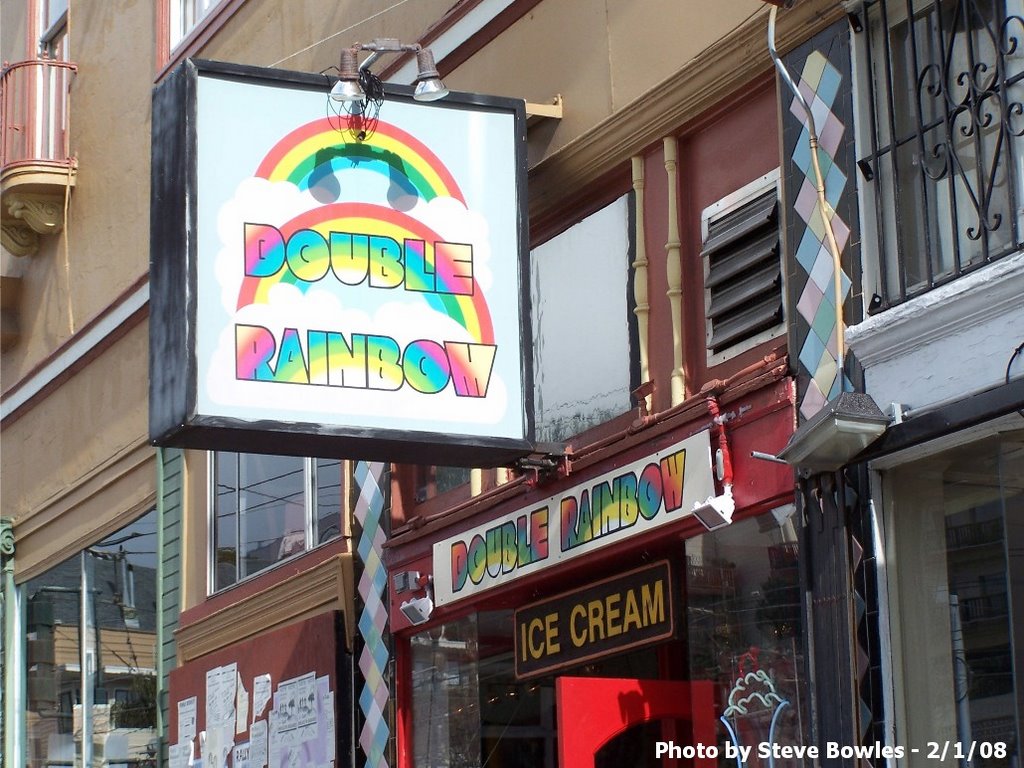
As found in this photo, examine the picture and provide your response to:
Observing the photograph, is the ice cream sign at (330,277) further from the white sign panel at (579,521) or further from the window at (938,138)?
Answer: the window at (938,138)

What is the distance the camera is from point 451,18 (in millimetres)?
12203

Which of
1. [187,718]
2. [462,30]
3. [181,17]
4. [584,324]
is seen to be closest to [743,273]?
[584,324]

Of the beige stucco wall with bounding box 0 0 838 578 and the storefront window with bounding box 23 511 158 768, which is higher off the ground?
the beige stucco wall with bounding box 0 0 838 578

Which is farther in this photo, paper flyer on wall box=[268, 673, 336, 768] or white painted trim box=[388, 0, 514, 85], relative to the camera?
paper flyer on wall box=[268, 673, 336, 768]

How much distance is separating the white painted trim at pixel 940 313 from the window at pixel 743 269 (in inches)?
39.0

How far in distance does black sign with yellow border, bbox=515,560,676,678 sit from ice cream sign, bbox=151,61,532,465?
0.99 m

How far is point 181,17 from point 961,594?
1181 cm

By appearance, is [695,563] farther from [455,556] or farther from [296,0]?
[296,0]

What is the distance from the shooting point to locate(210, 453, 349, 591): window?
45.2 ft

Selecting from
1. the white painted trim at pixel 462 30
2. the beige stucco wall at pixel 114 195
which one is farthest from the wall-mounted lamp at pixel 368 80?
the white painted trim at pixel 462 30

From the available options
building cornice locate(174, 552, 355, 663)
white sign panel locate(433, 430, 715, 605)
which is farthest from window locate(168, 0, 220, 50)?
white sign panel locate(433, 430, 715, 605)

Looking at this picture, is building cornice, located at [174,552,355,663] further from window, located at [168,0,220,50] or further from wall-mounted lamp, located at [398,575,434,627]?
window, located at [168,0,220,50]

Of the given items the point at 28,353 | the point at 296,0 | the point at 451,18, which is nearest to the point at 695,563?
the point at 451,18

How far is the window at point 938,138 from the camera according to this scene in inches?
307
